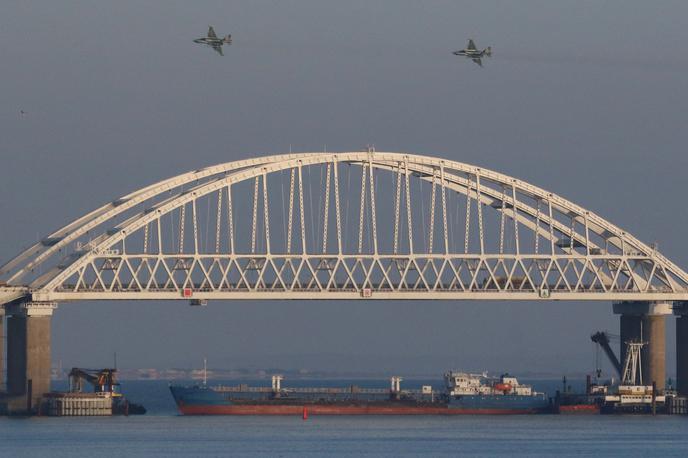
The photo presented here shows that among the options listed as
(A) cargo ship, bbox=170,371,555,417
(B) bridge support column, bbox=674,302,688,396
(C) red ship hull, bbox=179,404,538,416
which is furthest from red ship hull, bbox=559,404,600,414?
(C) red ship hull, bbox=179,404,538,416

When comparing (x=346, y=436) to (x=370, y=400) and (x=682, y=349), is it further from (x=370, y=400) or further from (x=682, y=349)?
(x=682, y=349)

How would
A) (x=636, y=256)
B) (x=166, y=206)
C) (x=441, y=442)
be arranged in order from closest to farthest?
(x=441, y=442)
(x=166, y=206)
(x=636, y=256)

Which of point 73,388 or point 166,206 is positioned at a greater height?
point 166,206

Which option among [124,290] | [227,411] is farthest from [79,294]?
[227,411]

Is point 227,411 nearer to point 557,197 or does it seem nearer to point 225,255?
point 225,255

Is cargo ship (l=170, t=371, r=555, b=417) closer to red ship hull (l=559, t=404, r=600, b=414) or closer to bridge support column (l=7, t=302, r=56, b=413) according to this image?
red ship hull (l=559, t=404, r=600, b=414)

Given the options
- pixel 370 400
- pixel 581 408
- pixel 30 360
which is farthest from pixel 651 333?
pixel 30 360
